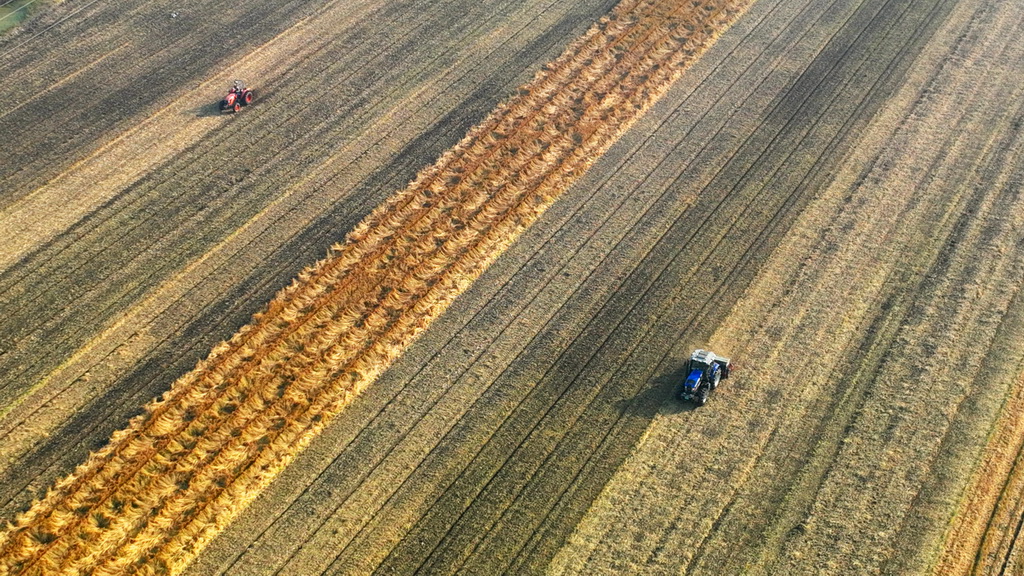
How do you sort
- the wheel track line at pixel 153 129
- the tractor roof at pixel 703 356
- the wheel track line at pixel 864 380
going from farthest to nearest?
the wheel track line at pixel 153 129 < the tractor roof at pixel 703 356 < the wheel track line at pixel 864 380

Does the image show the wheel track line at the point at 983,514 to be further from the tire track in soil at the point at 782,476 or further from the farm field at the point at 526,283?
the tire track in soil at the point at 782,476

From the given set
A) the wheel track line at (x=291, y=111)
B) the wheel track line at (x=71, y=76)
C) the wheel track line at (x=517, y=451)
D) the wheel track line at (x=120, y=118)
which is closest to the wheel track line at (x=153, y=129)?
the wheel track line at (x=291, y=111)

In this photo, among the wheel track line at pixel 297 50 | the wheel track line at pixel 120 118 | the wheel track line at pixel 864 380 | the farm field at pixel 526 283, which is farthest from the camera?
the wheel track line at pixel 297 50

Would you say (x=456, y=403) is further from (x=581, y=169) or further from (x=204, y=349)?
(x=581, y=169)

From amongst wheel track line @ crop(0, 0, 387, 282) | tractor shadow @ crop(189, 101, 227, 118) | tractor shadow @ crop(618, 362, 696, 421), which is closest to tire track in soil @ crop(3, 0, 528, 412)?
wheel track line @ crop(0, 0, 387, 282)

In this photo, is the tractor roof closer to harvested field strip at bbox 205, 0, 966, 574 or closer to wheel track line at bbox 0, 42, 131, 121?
harvested field strip at bbox 205, 0, 966, 574

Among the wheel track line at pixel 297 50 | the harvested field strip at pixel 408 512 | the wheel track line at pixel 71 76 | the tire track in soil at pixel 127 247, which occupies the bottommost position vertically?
the harvested field strip at pixel 408 512

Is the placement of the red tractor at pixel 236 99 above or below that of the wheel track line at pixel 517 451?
above

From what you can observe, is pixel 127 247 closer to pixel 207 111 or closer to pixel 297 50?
pixel 207 111
